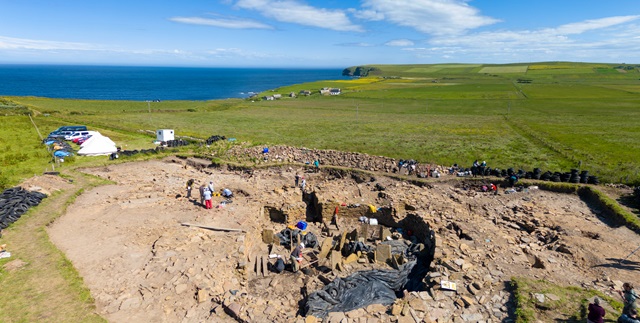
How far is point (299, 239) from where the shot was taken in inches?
627

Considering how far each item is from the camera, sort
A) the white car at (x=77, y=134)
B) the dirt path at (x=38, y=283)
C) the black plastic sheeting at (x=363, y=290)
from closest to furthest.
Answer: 1. the dirt path at (x=38, y=283)
2. the black plastic sheeting at (x=363, y=290)
3. the white car at (x=77, y=134)

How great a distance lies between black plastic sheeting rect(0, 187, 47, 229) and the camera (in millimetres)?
14969

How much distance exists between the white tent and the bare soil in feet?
28.0

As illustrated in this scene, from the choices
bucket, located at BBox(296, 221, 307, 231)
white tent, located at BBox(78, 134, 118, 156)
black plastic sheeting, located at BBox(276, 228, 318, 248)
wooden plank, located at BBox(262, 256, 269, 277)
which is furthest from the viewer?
white tent, located at BBox(78, 134, 118, 156)

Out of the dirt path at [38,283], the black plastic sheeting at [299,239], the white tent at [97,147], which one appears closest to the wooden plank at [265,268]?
the black plastic sheeting at [299,239]

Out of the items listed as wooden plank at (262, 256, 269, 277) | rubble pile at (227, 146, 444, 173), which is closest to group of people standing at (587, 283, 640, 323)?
wooden plank at (262, 256, 269, 277)

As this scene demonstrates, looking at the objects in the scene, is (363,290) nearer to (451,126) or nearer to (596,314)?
(596,314)

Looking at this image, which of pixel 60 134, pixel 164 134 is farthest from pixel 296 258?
pixel 60 134

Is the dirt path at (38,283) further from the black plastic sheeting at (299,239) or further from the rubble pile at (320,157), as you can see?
the rubble pile at (320,157)

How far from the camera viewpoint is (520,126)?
151 ft

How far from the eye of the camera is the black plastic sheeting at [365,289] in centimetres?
1096

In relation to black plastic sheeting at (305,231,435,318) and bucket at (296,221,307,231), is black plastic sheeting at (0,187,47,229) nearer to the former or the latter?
bucket at (296,221,307,231)

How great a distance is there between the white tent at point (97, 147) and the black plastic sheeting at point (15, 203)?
11741 millimetres

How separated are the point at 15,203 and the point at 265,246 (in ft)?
40.2
